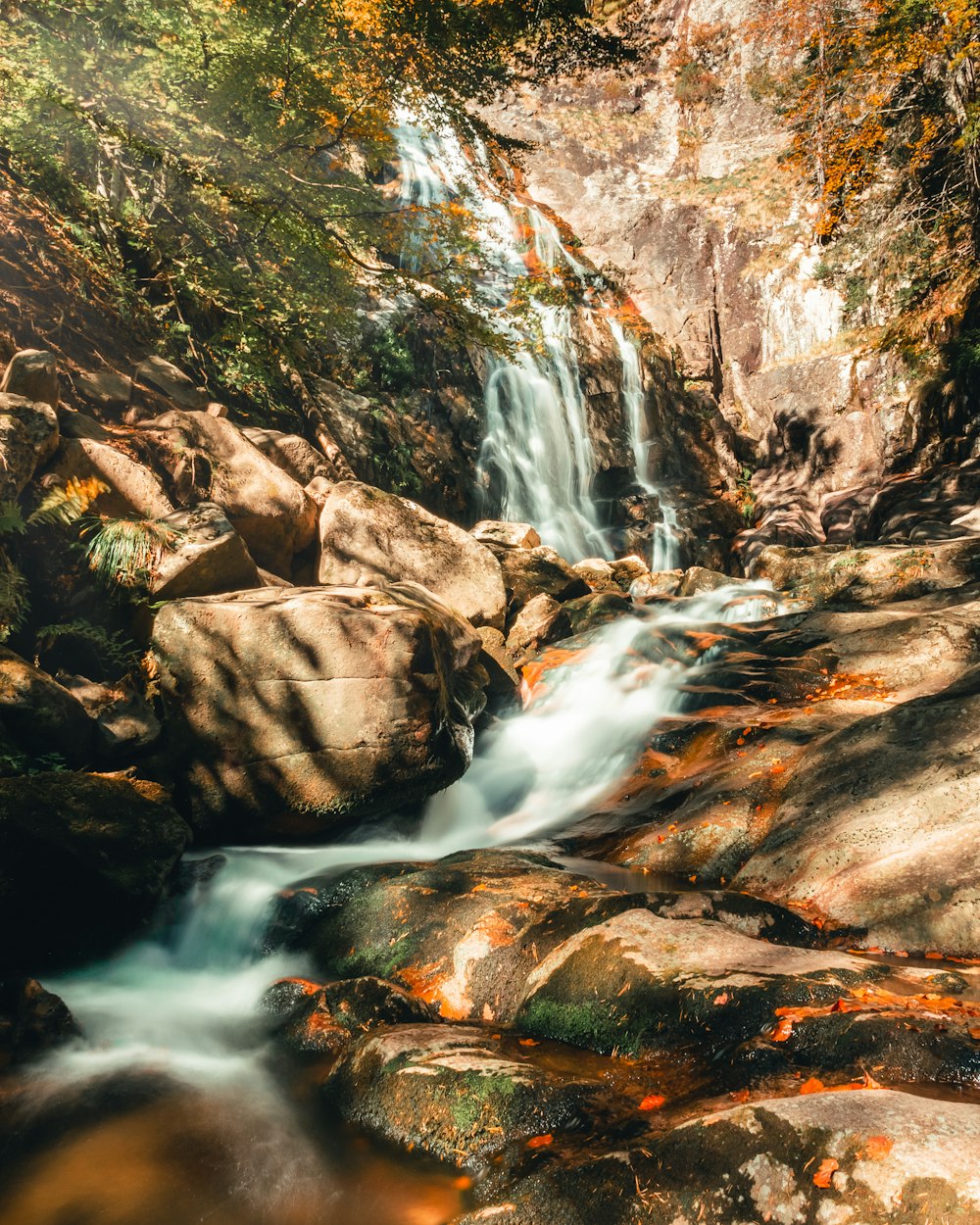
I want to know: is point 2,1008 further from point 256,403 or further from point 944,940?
point 256,403

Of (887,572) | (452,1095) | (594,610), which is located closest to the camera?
(452,1095)

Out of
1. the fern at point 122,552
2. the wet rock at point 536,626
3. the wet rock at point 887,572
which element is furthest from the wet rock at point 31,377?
the wet rock at point 887,572

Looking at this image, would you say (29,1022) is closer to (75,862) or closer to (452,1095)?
(75,862)

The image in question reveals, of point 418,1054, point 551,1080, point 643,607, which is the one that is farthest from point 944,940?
point 643,607

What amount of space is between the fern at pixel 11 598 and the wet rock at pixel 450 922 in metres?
3.08

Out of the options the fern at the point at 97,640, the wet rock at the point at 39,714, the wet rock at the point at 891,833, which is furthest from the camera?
the fern at the point at 97,640

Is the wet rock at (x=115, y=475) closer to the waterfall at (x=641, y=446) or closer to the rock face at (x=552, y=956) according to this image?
the rock face at (x=552, y=956)

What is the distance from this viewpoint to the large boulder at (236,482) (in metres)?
7.70

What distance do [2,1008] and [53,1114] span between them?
32.6 inches

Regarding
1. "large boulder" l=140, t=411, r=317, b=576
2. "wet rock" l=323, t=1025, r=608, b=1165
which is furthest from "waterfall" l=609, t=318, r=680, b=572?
"wet rock" l=323, t=1025, r=608, b=1165

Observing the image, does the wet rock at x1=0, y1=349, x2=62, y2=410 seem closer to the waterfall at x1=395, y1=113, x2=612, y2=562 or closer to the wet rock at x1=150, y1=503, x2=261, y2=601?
the wet rock at x1=150, y1=503, x2=261, y2=601

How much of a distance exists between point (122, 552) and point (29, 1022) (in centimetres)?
389

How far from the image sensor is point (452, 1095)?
103 inches

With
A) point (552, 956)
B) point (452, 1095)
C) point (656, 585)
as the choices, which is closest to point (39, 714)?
point (552, 956)
